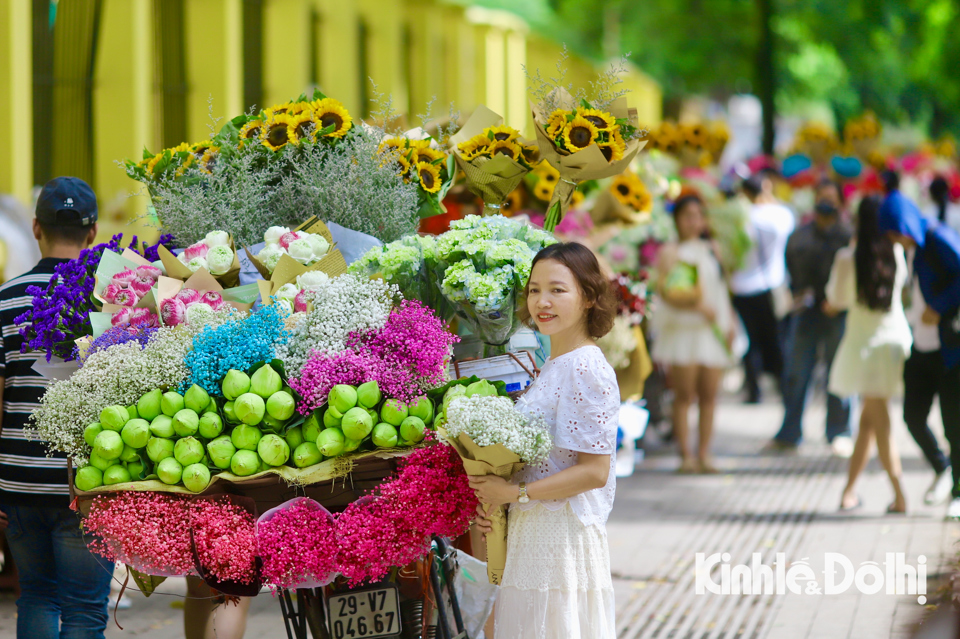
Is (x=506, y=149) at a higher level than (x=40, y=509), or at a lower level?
higher

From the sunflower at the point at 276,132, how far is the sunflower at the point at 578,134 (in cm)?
108

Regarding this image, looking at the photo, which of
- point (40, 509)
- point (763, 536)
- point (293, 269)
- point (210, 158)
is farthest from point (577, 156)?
point (763, 536)

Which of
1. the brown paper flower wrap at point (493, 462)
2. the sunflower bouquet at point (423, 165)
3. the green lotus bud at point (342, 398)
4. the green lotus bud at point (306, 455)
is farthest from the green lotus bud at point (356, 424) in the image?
the sunflower bouquet at point (423, 165)

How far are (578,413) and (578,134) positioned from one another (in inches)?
53.9

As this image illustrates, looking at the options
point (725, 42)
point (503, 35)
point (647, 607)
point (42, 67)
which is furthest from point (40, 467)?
point (725, 42)

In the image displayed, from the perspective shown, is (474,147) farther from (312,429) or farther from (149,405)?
(149,405)

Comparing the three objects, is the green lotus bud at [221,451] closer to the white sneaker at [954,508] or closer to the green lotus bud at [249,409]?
the green lotus bud at [249,409]

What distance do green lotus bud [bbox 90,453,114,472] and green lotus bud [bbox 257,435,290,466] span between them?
454 millimetres

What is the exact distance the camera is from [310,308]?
3.42 meters

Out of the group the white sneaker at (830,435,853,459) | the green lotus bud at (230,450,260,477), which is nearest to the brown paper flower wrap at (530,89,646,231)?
the green lotus bud at (230,450,260,477)

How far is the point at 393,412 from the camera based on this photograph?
320 cm

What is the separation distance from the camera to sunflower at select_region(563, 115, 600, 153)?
3994mm

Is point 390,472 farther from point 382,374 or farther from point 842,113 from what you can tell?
point 842,113

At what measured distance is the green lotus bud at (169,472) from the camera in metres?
3.11
